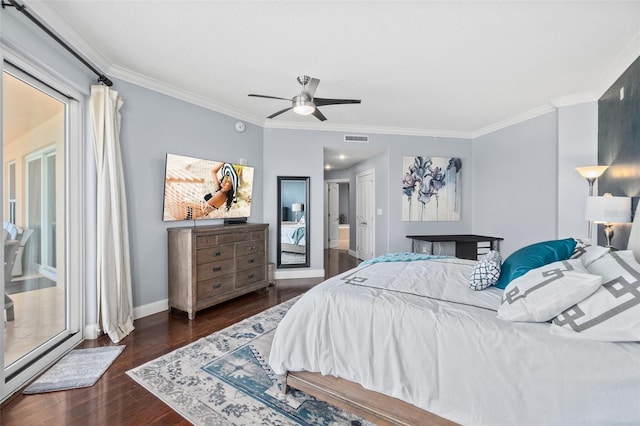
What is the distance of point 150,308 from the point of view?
335 cm

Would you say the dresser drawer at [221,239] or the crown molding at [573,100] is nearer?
the dresser drawer at [221,239]

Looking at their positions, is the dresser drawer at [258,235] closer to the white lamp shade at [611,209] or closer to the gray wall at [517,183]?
the white lamp shade at [611,209]

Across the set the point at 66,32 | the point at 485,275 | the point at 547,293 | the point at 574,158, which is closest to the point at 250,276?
the point at 485,275

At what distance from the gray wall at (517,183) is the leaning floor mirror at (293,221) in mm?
3386

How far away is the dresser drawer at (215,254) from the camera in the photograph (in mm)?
3316

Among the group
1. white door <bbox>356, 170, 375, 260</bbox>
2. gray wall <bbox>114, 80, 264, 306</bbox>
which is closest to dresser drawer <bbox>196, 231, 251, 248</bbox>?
gray wall <bbox>114, 80, 264, 306</bbox>

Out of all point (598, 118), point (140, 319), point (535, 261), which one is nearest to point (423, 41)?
point (535, 261)

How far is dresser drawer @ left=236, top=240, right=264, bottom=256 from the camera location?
150 inches

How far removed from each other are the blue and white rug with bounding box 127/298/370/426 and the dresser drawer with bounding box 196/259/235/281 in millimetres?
845

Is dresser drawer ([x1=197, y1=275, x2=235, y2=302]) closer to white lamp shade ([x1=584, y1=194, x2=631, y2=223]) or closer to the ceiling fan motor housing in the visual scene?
the ceiling fan motor housing

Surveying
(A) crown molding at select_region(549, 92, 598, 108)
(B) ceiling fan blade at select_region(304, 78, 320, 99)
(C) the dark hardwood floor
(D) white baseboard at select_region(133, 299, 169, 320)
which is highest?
(A) crown molding at select_region(549, 92, 598, 108)

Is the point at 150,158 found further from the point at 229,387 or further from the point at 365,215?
the point at 365,215

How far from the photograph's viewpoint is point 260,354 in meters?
2.43

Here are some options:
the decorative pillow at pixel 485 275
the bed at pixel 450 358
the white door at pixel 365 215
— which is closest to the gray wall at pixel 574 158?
the bed at pixel 450 358
